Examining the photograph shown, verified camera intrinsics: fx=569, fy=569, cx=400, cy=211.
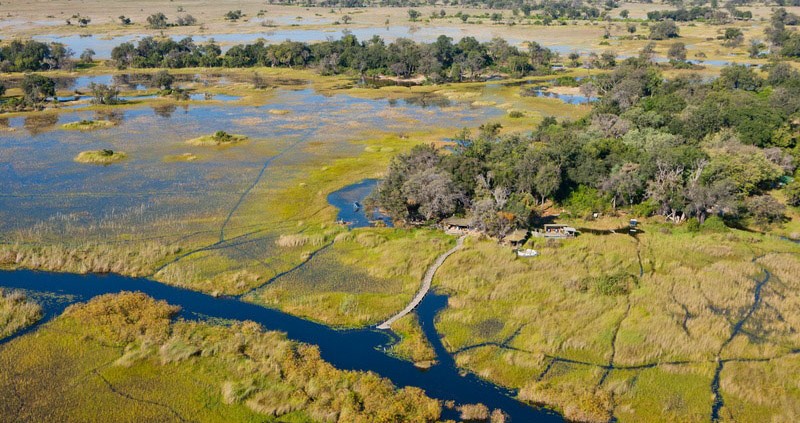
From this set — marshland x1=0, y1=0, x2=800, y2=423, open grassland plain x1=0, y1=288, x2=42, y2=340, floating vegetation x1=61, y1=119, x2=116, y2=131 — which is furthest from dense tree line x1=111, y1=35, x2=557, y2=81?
open grassland plain x1=0, y1=288, x2=42, y2=340

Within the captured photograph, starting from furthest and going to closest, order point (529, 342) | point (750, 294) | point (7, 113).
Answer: point (7, 113)
point (750, 294)
point (529, 342)

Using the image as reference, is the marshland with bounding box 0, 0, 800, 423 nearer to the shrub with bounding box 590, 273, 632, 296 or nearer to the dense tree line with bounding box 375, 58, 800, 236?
the shrub with bounding box 590, 273, 632, 296

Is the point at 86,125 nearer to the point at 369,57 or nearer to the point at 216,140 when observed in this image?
the point at 216,140

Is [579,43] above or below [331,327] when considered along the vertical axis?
above

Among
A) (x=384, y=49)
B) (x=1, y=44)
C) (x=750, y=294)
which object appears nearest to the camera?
(x=750, y=294)

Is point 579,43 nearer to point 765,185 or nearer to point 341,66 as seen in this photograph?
point 341,66

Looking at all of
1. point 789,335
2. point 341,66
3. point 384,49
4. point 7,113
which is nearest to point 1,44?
point 7,113
